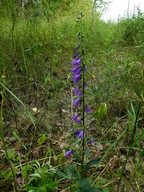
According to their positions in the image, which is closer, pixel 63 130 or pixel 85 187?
pixel 85 187

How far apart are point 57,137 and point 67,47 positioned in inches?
84.8

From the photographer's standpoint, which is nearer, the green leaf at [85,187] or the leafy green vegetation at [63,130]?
the green leaf at [85,187]

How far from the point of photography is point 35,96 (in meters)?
2.38

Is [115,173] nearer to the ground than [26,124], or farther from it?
nearer to the ground

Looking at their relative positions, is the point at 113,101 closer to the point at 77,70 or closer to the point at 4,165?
the point at 77,70

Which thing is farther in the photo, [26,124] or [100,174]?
[26,124]

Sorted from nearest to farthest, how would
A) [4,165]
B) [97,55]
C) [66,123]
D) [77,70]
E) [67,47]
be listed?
[77,70] < [4,165] < [66,123] < [97,55] < [67,47]

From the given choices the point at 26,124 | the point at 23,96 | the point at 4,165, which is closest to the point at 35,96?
the point at 23,96

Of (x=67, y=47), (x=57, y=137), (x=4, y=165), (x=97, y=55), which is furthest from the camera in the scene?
(x=67, y=47)

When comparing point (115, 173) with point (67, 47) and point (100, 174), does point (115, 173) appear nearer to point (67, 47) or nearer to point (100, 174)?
point (100, 174)

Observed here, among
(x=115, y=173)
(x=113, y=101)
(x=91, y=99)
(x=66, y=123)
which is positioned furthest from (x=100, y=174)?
(x=91, y=99)

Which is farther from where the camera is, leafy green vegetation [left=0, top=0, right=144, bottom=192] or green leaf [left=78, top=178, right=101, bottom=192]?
leafy green vegetation [left=0, top=0, right=144, bottom=192]

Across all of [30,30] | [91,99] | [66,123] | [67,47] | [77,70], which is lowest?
[66,123]

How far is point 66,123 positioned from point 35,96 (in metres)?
0.66
